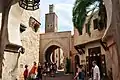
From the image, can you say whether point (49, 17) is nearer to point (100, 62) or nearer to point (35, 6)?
point (100, 62)

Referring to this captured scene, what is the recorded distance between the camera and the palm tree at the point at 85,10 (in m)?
15.9

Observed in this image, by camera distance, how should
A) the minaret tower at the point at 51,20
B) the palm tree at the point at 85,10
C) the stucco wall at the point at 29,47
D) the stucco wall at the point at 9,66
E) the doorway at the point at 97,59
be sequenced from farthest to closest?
1. the minaret tower at the point at 51,20
2. the doorway at the point at 97,59
3. the palm tree at the point at 85,10
4. the stucco wall at the point at 29,47
5. the stucco wall at the point at 9,66

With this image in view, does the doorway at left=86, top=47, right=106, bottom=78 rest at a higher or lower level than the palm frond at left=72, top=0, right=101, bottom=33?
lower

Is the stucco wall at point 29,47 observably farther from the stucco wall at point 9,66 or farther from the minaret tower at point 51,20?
the minaret tower at point 51,20

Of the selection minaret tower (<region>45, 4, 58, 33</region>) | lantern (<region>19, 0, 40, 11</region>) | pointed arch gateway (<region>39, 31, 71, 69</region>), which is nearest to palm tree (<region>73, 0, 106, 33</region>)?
lantern (<region>19, 0, 40, 11</region>)

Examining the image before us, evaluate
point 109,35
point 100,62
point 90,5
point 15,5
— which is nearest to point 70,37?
point 100,62

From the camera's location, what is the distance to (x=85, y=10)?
659 inches

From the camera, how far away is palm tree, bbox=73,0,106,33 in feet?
52.2

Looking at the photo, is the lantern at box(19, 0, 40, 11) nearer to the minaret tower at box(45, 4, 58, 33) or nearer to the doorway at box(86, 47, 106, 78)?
the doorway at box(86, 47, 106, 78)

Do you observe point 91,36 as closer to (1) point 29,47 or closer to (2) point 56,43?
(1) point 29,47

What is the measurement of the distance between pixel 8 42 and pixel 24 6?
1251mm

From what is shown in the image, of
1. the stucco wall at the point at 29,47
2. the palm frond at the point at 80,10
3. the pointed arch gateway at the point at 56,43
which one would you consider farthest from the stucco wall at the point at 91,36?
the pointed arch gateway at the point at 56,43

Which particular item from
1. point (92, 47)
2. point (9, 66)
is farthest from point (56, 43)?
point (9, 66)

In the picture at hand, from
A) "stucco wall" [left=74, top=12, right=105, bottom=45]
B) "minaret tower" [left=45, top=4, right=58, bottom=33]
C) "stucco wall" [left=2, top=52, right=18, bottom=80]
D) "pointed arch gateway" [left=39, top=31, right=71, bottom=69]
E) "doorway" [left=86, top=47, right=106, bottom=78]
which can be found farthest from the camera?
"minaret tower" [left=45, top=4, right=58, bottom=33]
